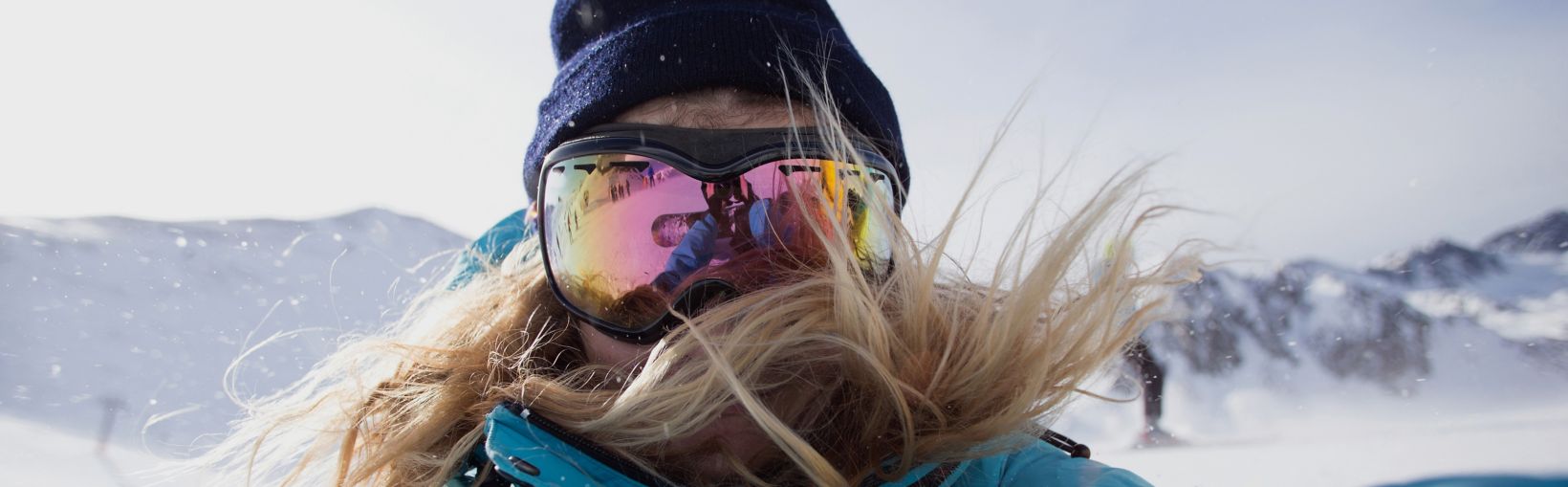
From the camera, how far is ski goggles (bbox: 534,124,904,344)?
1.02 metres

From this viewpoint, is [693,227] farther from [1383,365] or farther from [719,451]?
[1383,365]

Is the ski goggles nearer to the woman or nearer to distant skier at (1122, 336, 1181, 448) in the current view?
the woman

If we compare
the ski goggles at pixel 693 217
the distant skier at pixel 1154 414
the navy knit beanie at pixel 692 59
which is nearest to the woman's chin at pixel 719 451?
the ski goggles at pixel 693 217

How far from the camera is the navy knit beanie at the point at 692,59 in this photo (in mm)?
1213

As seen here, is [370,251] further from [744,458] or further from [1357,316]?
[1357,316]

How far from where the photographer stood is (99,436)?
227cm

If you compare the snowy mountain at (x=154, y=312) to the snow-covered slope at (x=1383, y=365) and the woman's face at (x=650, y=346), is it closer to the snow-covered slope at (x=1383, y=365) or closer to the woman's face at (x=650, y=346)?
the woman's face at (x=650, y=346)

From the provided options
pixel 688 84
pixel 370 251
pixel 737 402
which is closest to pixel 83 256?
pixel 370 251

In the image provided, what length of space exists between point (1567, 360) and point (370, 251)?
521 centimetres

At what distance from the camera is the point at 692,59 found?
47.9 inches

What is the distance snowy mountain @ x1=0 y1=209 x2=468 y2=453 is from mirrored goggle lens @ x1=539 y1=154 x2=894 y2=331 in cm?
98

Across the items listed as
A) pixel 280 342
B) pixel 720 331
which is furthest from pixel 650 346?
pixel 280 342

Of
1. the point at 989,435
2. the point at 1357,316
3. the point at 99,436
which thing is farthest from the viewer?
the point at 1357,316

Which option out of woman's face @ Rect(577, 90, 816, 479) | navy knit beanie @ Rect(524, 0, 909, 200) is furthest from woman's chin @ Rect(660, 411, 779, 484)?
navy knit beanie @ Rect(524, 0, 909, 200)
